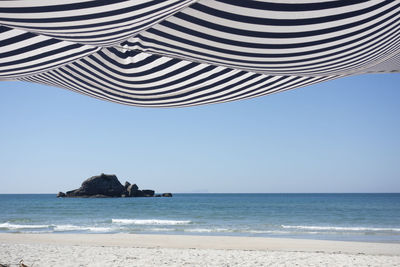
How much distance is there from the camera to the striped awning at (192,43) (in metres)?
1.83

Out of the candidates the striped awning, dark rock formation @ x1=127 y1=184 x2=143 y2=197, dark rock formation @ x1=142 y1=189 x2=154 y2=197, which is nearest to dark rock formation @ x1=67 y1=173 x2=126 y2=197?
dark rock formation @ x1=127 y1=184 x2=143 y2=197

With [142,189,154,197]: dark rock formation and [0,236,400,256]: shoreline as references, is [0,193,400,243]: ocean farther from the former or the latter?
[142,189,154,197]: dark rock formation

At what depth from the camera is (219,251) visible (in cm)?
962

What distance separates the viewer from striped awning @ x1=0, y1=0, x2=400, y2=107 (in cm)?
183

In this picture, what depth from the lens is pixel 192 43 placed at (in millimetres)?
2219

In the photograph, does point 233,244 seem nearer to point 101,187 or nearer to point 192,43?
point 192,43

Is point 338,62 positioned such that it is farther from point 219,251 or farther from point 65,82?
point 219,251

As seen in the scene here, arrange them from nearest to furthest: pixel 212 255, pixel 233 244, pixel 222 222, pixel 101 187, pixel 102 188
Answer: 1. pixel 212 255
2. pixel 233 244
3. pixel 222 222
4. pixel 102 188
5. pixel 101 187

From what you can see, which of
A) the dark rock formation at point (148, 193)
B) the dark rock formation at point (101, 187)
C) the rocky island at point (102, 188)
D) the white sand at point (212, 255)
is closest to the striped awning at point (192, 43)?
the white sand at point (212, 255)

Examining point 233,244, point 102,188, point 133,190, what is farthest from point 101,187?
point 233,244

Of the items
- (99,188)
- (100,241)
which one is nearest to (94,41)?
(100,241)

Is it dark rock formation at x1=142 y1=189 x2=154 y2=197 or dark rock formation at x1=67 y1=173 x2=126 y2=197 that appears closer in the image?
dark rock formation at x1=67 y1=173 x2=126 y2=197

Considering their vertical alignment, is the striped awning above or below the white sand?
above

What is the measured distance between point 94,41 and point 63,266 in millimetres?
6102
